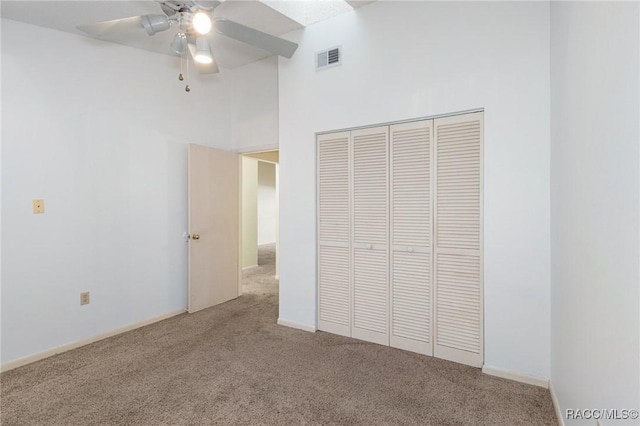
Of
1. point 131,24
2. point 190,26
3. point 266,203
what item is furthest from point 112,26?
point 266,203

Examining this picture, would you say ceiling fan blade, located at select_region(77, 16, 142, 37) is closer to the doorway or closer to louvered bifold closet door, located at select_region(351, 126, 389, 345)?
louvered bifold closet door, located at select_region(351, 126, 389, 345)

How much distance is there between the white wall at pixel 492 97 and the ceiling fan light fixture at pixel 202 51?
110 cm

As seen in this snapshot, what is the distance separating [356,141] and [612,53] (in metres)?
2.05

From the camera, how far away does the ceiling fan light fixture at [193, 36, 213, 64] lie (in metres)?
2.42

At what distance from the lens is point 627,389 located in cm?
100

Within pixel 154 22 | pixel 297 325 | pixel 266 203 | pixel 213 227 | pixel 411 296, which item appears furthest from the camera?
pixel 266 203

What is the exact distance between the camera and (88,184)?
3.07 metres

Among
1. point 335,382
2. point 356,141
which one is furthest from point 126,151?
point 335,382

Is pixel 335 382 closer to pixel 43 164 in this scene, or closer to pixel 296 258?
pixel 296 258

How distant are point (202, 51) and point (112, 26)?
2.03ft

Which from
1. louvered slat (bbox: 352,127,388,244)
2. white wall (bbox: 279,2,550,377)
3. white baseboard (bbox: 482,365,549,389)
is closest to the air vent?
white wall (bbox: 279,2,550,377)

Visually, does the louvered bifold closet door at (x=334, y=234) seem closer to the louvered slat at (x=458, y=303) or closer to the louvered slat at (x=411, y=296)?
the louvered slat at (x=411, y=296)

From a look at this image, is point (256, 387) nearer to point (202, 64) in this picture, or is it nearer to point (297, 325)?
point (297, 325)

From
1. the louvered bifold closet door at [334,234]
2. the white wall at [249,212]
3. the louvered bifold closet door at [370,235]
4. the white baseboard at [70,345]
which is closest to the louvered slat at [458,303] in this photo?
the louvered bifold closet door at [370,235]
